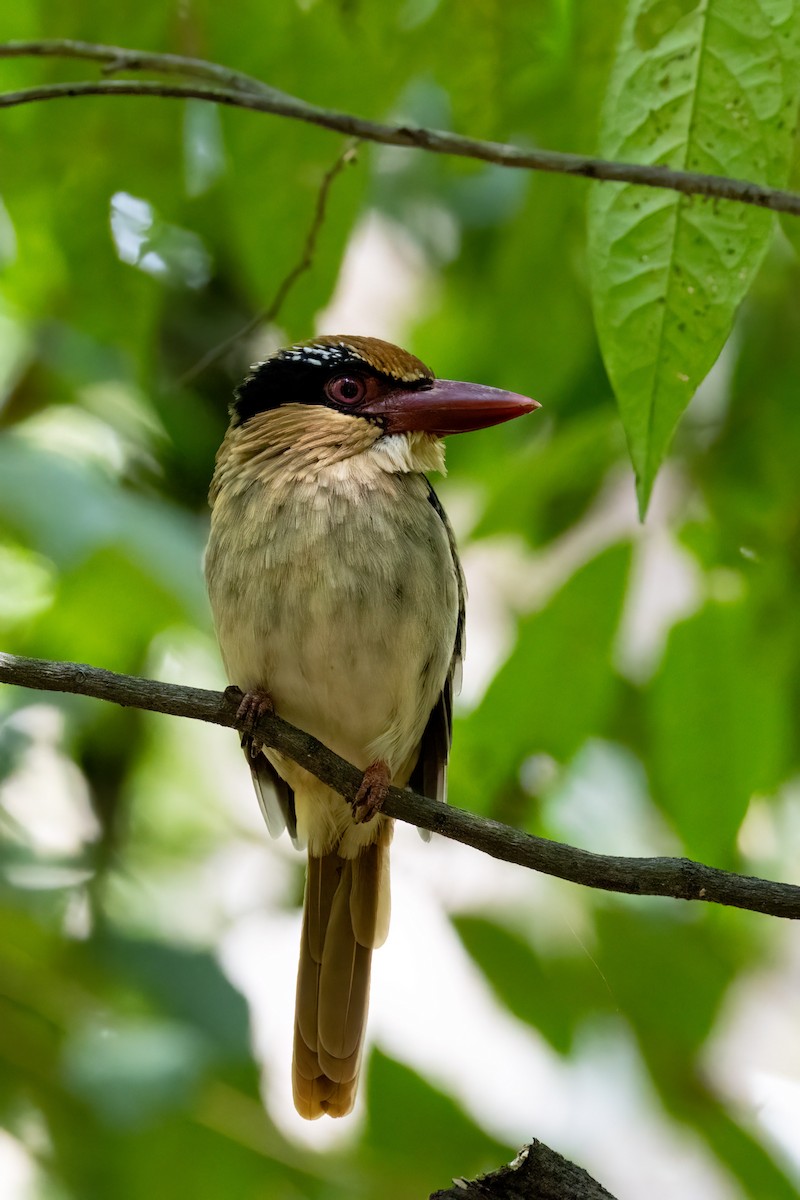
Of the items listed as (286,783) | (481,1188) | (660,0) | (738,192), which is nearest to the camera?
(481,1188)

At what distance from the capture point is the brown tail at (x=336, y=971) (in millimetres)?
2846

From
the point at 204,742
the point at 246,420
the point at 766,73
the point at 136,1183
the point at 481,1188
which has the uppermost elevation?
the point at 204,742

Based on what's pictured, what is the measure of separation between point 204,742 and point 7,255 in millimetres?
1624

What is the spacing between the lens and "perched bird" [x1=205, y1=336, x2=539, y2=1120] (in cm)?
247

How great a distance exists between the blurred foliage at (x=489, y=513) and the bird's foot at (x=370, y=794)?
0.23 meters

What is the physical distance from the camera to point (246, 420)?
2889 millimetres

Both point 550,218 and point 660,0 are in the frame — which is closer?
point 660,0

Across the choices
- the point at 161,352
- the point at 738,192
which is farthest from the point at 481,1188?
the point at 161,352

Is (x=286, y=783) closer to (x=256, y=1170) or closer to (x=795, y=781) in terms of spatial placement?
(x=256, y=1170)

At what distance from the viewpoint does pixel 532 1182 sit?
144 centimetres

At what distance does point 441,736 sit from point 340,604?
65cm

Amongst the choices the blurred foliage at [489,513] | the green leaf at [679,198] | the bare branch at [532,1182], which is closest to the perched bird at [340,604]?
the blurred foliage at [489,513]

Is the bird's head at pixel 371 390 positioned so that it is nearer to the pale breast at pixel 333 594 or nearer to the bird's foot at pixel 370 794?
the pale breast at pixel 333 594

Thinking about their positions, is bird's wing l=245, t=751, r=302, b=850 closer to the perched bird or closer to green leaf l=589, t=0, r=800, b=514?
the perched bird
